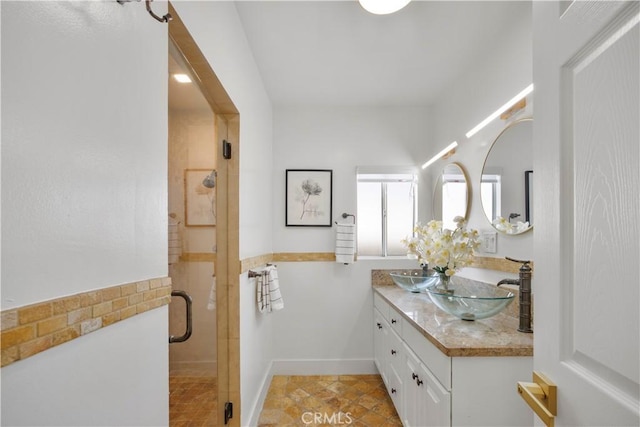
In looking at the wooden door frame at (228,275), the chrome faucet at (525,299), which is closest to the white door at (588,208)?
the chrome faucet at (525,299)

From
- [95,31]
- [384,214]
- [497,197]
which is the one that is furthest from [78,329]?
[384,214]

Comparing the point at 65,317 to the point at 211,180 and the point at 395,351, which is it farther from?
the point at 395,351

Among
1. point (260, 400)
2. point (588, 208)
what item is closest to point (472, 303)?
point (588, 208)

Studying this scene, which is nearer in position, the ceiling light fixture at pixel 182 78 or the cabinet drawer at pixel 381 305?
the ceiling light fixture at pixel 182 78

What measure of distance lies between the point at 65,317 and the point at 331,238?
266 cm

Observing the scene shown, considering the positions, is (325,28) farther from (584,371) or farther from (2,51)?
(584,371)

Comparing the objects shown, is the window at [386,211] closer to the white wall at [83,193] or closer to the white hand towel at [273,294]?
the white hand towel at [273,294]

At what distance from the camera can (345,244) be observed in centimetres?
304

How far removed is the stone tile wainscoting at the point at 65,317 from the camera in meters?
0.50

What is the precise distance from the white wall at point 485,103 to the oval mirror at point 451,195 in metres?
0.07

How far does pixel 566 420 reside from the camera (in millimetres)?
608

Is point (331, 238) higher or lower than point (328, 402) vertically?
higher

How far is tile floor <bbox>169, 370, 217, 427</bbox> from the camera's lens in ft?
5.45

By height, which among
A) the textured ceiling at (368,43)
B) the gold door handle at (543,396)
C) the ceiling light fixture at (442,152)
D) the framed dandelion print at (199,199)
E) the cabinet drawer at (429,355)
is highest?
the textured ceiling at (368,43)
